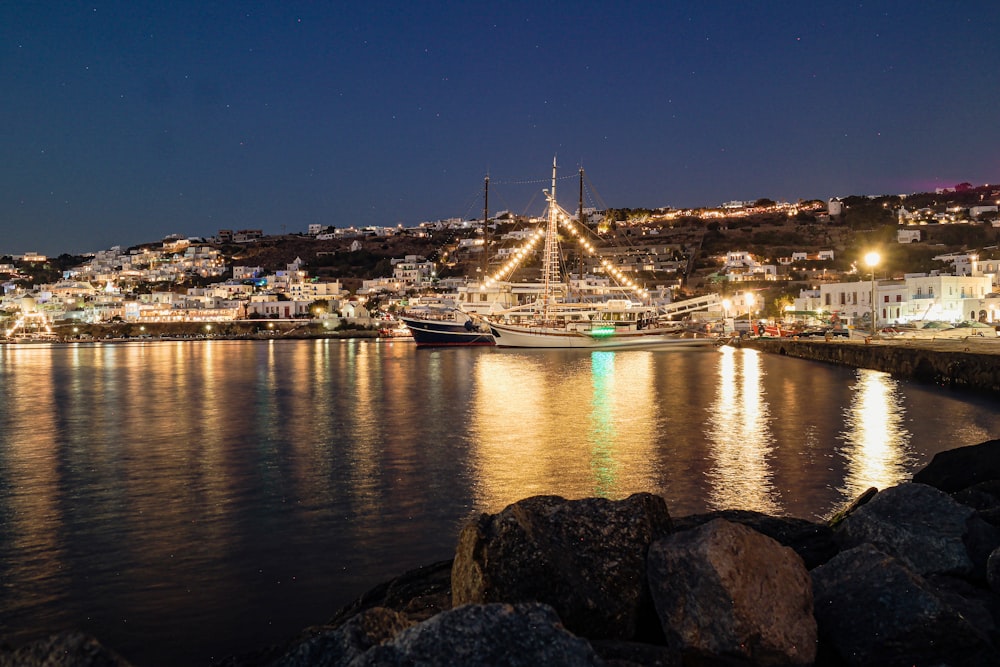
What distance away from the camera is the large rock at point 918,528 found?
469 centimetres

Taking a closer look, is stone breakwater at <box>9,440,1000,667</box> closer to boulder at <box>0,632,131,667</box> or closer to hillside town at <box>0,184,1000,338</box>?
boulder at <box>0,632,131,667</box>

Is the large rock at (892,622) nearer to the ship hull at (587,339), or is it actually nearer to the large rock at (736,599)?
the large rock at (736,599)

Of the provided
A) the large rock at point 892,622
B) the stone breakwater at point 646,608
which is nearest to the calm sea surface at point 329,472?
the stone breakwater at point 646,608

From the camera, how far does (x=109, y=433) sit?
18.4 m

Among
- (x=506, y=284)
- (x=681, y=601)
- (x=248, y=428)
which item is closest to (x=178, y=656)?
(x=681, y=601)

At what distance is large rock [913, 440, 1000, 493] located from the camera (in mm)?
6523

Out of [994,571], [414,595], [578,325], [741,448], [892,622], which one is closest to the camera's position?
[892,622]

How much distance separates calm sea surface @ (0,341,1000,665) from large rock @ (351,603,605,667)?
10.8 ft

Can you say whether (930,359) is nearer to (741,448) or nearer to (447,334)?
(741,448)

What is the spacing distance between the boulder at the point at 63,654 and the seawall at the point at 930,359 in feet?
85.7

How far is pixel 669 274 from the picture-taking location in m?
106

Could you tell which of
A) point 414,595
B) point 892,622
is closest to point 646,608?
point 892,622

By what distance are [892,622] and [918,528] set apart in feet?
4.90

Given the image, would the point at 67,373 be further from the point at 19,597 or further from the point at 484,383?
the point at 19,597
